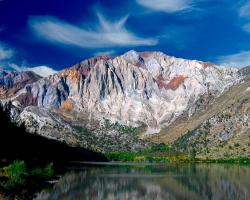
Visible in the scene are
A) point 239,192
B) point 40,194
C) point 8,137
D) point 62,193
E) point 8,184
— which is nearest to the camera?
point 8,184

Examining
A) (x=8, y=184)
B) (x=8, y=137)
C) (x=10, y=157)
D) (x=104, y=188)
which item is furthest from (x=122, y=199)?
(x=8, y=137)

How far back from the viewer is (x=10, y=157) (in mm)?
147125

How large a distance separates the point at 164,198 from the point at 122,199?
1212 centimetres

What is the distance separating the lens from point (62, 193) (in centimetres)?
11781

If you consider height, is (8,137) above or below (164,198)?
above

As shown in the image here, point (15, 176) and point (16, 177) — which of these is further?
point (15, 176)

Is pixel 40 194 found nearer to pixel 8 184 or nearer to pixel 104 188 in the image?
pixel 8 184

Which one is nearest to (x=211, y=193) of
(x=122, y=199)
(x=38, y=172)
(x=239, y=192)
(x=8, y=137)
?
(x=239, y=192)

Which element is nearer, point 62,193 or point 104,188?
point 62,193

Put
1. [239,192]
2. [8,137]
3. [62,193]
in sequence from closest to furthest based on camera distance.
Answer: [62,193] → [239,192] → [8,137]

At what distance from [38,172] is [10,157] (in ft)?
54.0

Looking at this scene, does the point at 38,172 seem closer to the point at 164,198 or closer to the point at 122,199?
the point at 122,199

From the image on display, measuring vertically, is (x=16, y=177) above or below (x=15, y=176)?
below

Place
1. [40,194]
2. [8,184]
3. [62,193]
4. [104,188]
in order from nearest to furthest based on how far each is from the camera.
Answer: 1. [8,184]
2. [40,194]
3. [62,193]
4. [104,188]
